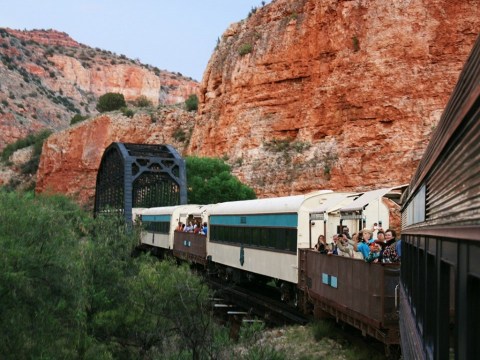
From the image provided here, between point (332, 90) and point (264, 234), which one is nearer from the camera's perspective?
point (264, 234)

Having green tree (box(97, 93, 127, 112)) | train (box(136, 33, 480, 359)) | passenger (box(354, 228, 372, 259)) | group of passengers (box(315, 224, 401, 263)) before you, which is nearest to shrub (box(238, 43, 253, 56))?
train (box(136, 33, 480, 359))

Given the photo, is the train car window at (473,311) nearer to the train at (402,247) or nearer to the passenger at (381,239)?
the train at (402,247)

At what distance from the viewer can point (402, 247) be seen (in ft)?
28.5

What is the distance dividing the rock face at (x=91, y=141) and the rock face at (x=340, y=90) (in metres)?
18.7

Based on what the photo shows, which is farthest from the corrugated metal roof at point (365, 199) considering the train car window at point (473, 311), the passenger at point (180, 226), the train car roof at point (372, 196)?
the passenger at point (180, 226)

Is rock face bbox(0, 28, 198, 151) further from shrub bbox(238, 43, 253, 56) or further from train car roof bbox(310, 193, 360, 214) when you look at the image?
train car roof bbox(310, 193, 360, 214)

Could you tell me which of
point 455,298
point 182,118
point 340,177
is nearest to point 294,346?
point 455,298

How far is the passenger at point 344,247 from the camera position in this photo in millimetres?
12891

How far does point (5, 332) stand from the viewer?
525 inches

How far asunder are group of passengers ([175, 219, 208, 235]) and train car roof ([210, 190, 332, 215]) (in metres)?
2.64

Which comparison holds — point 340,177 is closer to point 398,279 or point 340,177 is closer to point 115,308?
point 115,308

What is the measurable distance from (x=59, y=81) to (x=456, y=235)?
148320 millimetres

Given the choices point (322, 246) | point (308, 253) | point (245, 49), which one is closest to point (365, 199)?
point (322, 246)

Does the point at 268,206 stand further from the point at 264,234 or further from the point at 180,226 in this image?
the point at 180,226
